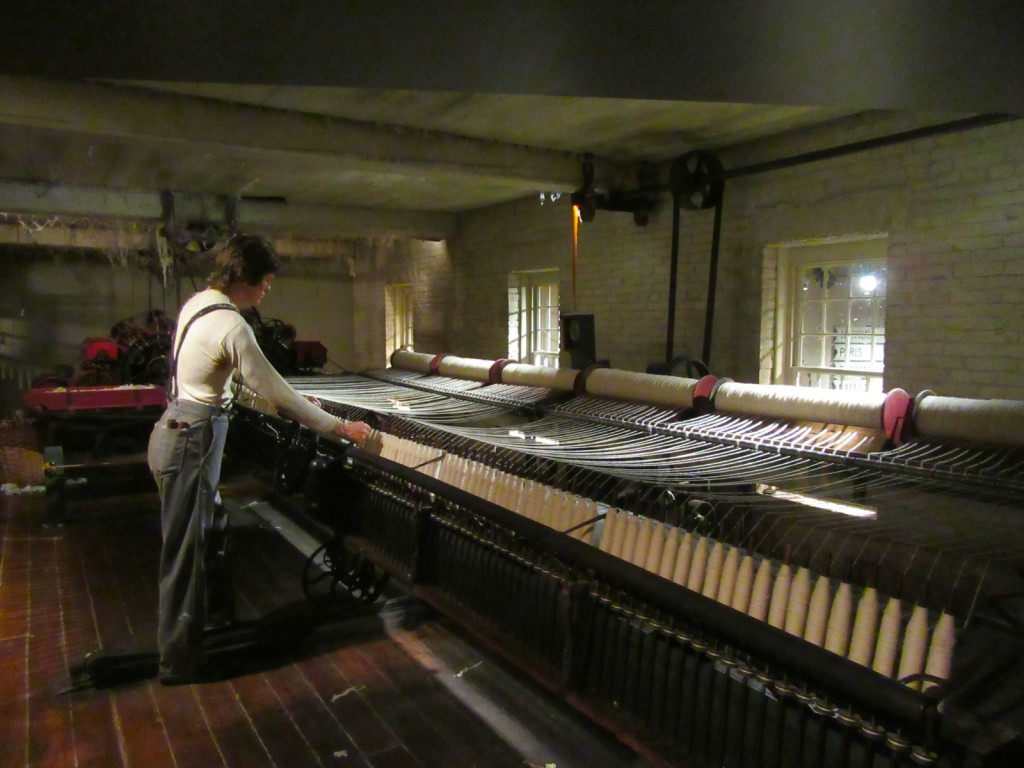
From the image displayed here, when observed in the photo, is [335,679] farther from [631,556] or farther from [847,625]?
[847,625]

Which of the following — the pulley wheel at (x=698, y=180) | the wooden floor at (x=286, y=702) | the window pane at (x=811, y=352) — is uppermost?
the pulley wheel at (x=698, y=180)

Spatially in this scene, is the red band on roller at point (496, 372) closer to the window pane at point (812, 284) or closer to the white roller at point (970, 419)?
the window pane at point (812, 284)

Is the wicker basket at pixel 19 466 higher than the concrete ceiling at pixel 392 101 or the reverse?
the reverse

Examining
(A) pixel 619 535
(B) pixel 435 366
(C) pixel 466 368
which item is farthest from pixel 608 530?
(B) pixel 435 366

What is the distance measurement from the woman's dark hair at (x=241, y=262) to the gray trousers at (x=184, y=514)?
1.48 ft

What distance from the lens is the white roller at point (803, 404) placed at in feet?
8.47

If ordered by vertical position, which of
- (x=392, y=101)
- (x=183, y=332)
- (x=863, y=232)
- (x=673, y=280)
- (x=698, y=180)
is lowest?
(x=183, y=332)

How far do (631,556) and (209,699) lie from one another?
64.0 inches

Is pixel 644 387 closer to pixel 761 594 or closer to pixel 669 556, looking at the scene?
pixel 669 556

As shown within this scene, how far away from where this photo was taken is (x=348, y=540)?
3.02 meters

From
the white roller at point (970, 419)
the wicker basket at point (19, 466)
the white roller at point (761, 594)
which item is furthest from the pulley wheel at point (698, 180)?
the wicker basket at point (19, 466)

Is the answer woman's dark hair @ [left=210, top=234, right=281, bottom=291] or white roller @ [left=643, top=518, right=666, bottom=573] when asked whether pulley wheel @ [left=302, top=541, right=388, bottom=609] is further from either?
white roller @ [left=643, top=518, right=666, bottom=573]

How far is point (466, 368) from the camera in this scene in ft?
16.2

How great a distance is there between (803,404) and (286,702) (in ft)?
7.16
